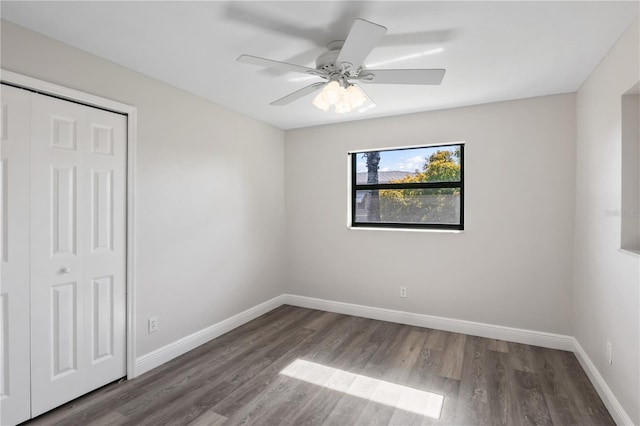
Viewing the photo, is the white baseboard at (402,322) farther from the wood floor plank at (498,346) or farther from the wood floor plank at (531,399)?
the wood floor plank at (531,399)

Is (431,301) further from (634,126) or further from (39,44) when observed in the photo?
(39,44)

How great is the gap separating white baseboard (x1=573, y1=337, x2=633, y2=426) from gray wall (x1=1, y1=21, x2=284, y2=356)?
3151 mm

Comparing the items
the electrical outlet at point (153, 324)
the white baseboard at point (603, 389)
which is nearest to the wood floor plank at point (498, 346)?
the white baseboard at point (603, 389)

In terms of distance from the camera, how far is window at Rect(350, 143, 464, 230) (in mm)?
3488

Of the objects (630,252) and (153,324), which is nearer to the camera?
(630,252)

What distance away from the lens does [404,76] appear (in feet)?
6.40

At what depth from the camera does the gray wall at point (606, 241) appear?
182 cm

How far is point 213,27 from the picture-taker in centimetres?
190

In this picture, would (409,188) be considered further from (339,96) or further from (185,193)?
(185,193)

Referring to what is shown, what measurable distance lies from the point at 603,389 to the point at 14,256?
3.84 metres

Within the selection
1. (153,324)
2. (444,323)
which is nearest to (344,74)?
(153,324)

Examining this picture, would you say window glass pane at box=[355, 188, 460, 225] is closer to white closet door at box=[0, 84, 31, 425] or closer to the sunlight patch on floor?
the sunlight patch on floor

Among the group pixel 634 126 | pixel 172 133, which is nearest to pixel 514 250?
pixel 634 126

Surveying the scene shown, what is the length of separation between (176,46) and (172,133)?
0.87 metres
